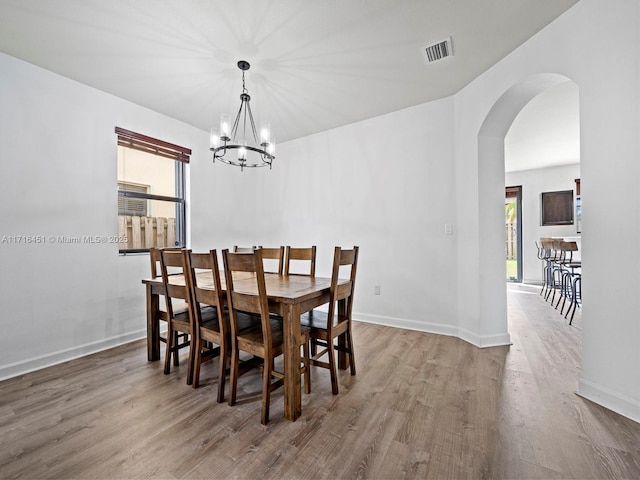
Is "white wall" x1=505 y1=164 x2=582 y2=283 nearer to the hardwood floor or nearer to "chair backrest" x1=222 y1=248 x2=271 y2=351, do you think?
the hardwood floor

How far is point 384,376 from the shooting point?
2211 mm

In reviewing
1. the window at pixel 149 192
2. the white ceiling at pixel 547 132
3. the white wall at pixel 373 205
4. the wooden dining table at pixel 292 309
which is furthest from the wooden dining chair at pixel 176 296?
the white ceiling at pixel 547 132

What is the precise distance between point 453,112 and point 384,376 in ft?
9.20

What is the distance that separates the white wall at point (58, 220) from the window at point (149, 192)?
15 cm

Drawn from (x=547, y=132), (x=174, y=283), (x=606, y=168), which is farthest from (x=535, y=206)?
(x=174, y=283)

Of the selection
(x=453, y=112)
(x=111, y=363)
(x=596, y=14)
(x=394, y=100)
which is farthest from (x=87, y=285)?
(x=596, y=14)

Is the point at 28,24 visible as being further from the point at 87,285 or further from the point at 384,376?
the point at 384,376

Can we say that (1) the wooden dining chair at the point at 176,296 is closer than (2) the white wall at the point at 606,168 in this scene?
No

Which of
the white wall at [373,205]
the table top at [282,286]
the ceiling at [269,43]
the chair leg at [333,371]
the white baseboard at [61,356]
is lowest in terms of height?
the white baseboard at [61,356]

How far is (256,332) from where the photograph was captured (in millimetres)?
1915

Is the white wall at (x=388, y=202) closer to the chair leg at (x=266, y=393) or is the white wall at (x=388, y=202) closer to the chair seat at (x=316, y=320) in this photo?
the chair seat at (x=316, y=320)

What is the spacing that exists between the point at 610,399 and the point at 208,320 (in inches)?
107

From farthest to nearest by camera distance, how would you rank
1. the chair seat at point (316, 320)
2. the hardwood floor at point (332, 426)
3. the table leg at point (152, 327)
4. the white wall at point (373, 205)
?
the white wall at point (373, 205), the table leg at point (152, 327), the chair seat at point (316, 320), the hardwood floor at point (332, 426)

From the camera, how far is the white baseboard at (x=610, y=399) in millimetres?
1619
